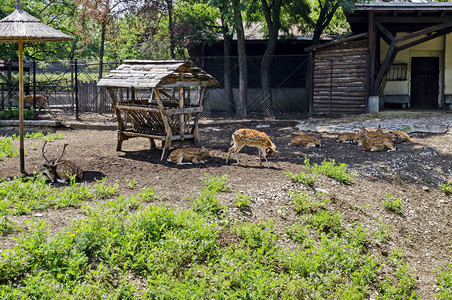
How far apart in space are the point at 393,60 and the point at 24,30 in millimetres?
14908

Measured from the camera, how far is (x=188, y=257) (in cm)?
616

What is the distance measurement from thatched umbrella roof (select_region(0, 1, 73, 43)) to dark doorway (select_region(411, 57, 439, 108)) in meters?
17.1

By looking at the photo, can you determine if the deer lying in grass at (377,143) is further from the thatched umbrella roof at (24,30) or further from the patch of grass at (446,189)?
the thatched umbrella roof at (24,30)

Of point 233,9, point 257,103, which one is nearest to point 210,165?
point 233,9

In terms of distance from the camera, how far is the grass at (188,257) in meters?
5.44

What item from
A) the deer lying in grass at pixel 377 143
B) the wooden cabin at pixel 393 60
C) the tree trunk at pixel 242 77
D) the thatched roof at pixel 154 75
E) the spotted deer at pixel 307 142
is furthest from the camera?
the tree trunk at pixel 242 77

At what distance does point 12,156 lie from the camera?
11086mm

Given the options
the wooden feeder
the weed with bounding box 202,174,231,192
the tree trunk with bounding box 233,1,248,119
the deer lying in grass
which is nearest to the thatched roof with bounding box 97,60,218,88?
the wooden feeder

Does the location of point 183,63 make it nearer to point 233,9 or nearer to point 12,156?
point 12,156

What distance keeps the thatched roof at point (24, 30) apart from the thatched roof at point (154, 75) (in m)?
1.79

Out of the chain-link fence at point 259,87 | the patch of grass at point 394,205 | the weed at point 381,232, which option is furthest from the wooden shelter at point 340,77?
the weed at point 381,232

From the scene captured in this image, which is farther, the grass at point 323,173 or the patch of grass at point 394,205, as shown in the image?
the grass at point 323,173

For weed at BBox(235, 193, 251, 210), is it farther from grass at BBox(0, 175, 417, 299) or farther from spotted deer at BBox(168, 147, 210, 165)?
spotted deer at BBox(168, 147, 210, 165)

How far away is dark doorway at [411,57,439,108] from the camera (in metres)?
22.5
